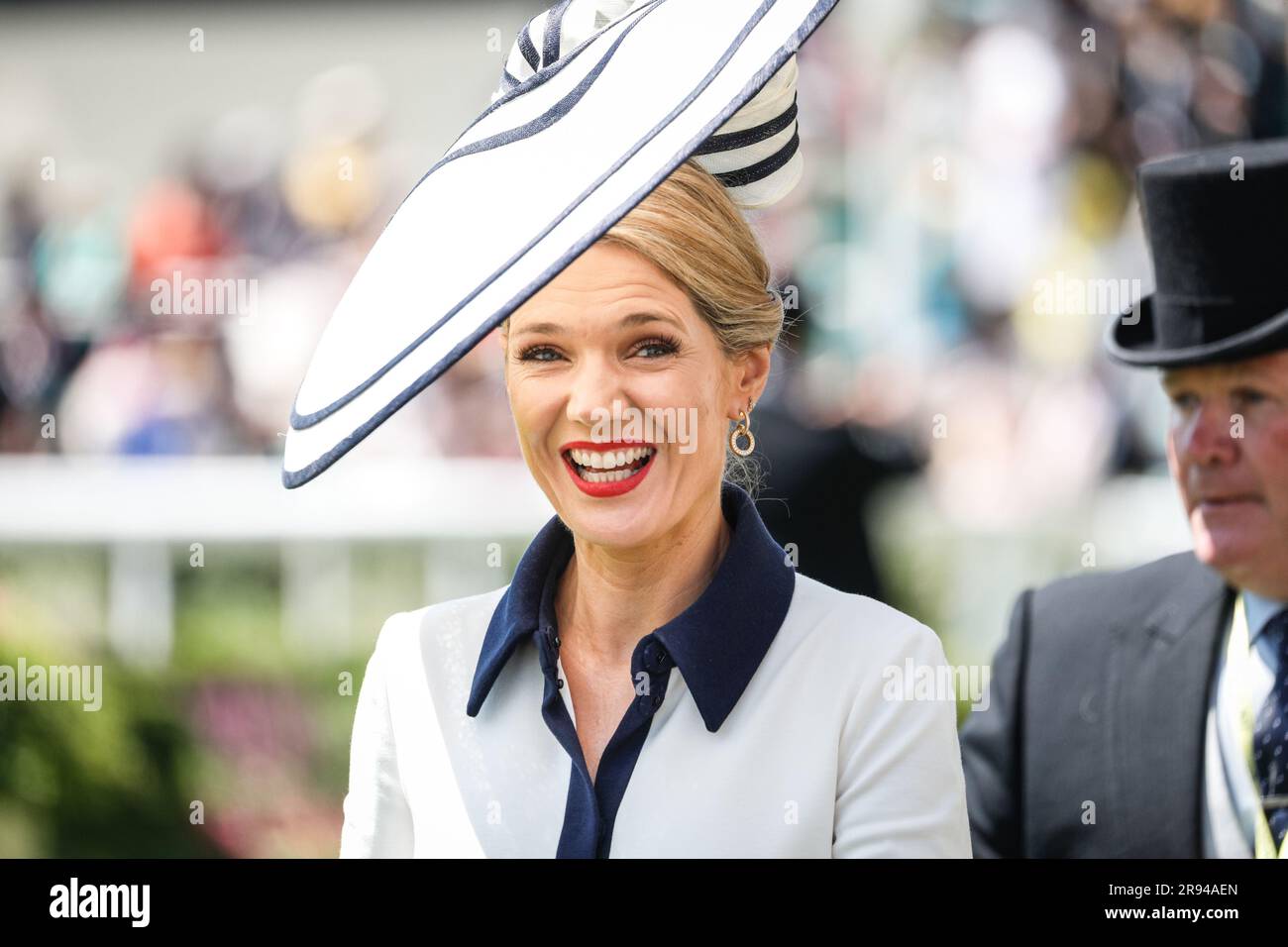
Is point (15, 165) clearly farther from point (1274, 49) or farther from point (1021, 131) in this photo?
point (1274, 49)

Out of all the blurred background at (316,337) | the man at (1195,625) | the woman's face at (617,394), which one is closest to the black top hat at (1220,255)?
the man at (1195,625)

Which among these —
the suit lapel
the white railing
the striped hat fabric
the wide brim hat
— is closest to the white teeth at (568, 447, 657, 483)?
the wide brim hat

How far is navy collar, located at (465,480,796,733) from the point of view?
204 centimetres

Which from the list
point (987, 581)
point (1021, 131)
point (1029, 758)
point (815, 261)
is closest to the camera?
point (1029, 758)

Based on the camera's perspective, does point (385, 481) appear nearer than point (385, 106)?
No

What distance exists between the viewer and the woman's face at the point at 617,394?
1999mm

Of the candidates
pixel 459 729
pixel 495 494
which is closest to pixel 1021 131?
pixel 495 494

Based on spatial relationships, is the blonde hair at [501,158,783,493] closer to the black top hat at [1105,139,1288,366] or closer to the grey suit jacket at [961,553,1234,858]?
the black top hat at [1105,139,1288,366]

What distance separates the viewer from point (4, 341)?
392cm

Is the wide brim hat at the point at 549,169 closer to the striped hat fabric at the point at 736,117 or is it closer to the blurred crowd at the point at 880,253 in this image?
the striped hat fabric at the point at 736,117

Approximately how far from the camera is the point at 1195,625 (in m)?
2.23

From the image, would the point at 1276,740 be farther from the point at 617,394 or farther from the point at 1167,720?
the point at 617,394

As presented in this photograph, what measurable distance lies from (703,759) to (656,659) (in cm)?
15

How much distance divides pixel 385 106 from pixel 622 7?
4.25ft
